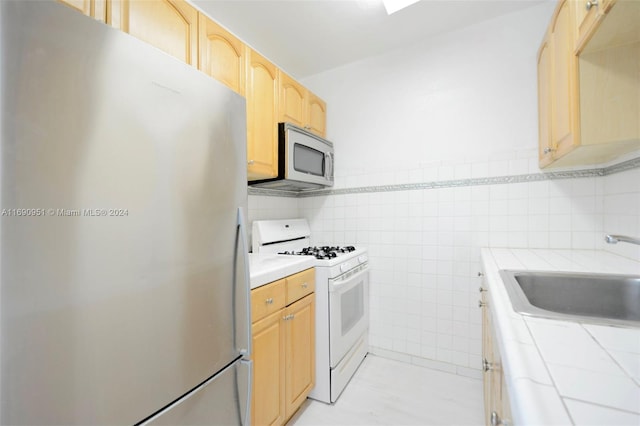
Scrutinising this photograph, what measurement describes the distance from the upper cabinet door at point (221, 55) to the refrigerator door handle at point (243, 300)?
849 mm

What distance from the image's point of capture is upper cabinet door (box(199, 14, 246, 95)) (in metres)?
1.38

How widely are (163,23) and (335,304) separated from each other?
1.76 meters

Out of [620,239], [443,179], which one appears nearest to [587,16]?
[620,239]

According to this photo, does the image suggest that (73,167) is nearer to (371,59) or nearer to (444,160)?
(444,160)

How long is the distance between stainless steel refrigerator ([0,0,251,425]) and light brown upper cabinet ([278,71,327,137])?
107 centimetres

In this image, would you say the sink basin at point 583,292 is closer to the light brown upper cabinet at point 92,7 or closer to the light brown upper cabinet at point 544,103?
the light brown upper cabinet at point 544,103

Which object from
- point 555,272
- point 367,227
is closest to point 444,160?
point 367,227

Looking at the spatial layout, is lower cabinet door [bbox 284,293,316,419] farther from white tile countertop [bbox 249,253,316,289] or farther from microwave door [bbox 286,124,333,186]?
microwave door [bbox 286,124,333,186]

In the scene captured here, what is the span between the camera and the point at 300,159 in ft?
6.80

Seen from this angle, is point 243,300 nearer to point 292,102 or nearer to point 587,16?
point 292,102

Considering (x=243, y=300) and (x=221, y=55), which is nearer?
(x=243, y=300)

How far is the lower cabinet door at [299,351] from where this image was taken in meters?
1.53

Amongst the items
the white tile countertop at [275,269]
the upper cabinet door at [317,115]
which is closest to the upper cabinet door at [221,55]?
the upper cabinet door at [317,115]

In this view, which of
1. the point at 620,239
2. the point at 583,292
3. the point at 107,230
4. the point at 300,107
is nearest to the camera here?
the point at 107,230
